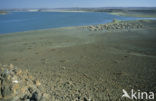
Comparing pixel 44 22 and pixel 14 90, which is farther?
pixel 44 22

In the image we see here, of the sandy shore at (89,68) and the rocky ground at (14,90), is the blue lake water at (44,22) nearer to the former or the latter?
the sandy shore at (89,68)

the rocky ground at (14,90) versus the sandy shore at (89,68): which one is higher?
the rocky ground at (14,90)

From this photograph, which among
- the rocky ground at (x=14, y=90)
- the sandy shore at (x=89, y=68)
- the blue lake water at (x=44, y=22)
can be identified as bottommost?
the sandy shore at (x=89, y=68)

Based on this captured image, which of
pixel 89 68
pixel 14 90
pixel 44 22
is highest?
pixel 14 90

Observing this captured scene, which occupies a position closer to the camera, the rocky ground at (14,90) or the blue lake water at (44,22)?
the rocky ground at (14,90)

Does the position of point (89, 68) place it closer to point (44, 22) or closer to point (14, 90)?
point (14, 90)

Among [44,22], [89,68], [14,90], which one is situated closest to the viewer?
[14,90]

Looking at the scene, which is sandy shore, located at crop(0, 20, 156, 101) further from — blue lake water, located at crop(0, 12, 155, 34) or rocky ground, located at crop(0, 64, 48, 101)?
blue lake water, located at crop(0, 12, 155, 34)

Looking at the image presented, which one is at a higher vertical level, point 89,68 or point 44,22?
point 44,22

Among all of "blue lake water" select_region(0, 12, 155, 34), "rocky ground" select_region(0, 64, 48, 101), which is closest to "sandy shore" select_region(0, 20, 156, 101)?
"rocky ground" select_region(0, 64, 48, 101)

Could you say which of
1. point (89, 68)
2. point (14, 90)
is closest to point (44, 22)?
point (89, 68)

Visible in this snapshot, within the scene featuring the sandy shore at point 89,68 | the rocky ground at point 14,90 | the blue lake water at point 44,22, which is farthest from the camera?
the blue lake water at point 44,22

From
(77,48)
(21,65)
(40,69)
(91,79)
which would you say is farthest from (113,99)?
(77,48)

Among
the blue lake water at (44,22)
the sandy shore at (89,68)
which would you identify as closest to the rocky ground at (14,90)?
the sandy shore at (89,68)
